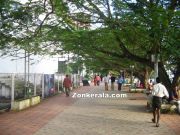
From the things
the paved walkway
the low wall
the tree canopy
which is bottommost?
the paved walkway

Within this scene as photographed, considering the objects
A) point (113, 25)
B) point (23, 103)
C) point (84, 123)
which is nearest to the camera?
point (84, 123)

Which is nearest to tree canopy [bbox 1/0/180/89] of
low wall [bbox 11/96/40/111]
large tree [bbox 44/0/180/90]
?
large tree [bbox 44/0/180/90]

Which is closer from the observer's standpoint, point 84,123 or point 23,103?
point 84,123

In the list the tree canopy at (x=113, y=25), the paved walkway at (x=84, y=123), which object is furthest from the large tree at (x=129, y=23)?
the paved walkway at (x=84, y=123)

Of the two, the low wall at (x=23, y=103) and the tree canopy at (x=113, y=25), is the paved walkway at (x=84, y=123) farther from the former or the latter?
the tree canopy at (x=113, y=25)

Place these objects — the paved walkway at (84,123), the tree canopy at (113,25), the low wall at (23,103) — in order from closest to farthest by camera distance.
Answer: the paved walkway at (84,123) → the tree canopy at (113,25) → the low wall at (23,103)

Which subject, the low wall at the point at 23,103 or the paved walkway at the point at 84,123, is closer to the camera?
the paved walkway at the point at 84,123

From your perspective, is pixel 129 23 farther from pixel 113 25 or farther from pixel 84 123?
pixel 84 123

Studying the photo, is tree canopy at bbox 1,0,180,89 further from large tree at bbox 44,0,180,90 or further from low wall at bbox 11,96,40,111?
low wall at bbox 11,96,40,111

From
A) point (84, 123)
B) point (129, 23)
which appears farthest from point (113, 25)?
point (84, 123)

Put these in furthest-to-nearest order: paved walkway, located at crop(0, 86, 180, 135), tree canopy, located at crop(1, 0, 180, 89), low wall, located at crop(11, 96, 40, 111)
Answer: low wall, located at crop(11, 96, 40, 111) < tree canopy, located at crop(1, 0, 180, 89) < paved walkway, located at crop(0, 86, 180, 135)

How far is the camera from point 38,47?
82.6 feet

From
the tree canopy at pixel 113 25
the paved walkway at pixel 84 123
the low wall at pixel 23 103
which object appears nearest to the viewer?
the paved walkway at pixel 84 123

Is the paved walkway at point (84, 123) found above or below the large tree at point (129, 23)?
below
